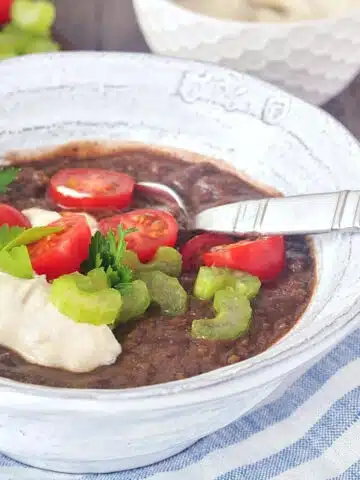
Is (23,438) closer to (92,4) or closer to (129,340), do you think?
(129,340)

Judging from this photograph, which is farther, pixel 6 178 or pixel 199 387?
pixel 6 178

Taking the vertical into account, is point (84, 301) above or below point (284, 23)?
below

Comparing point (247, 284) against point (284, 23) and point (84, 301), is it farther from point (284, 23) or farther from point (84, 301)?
point (284, 23)

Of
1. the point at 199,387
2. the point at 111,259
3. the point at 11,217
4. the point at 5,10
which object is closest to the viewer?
the point at 199,387

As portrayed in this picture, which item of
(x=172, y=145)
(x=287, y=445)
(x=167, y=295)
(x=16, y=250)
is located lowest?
(x=287, y=445)

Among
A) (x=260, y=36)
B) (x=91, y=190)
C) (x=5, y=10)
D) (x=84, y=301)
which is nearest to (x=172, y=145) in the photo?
(x=91, y=190)

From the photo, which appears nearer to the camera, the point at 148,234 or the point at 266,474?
the point at 266,474

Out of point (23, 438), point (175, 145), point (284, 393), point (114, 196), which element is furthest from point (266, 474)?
point (175, 145)

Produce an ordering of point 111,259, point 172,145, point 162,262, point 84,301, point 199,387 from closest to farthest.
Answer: point 199,387 → point 84,301 → point 111,259 → point 162,262 → point 172,145
